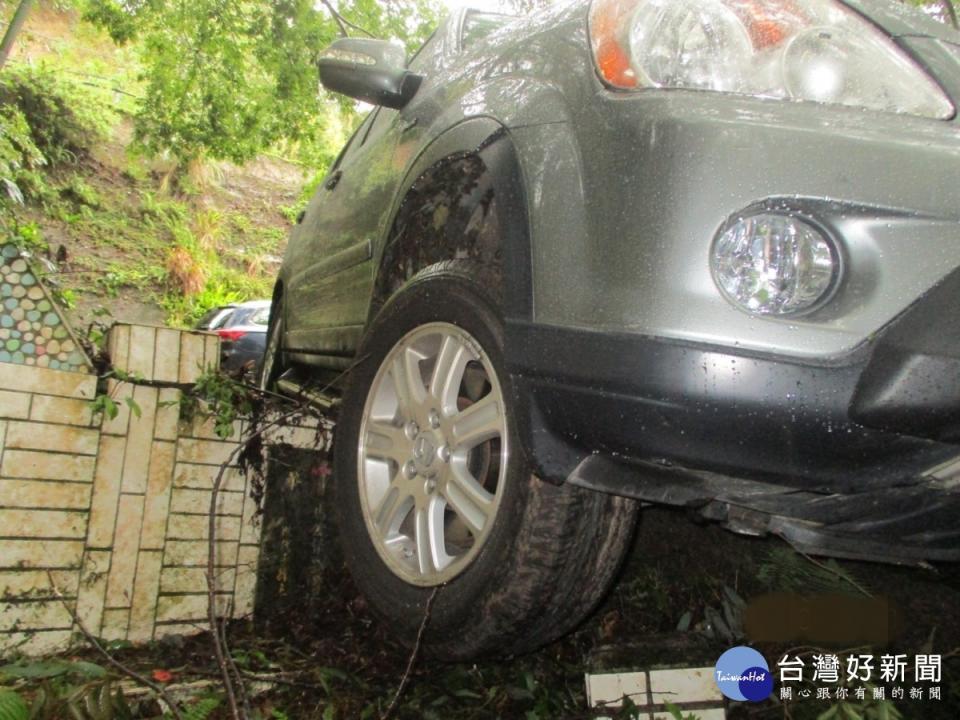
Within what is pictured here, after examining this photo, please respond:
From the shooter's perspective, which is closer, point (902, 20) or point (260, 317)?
point (902, 20)

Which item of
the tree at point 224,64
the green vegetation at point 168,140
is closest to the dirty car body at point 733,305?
the green vegetation at point 168,140

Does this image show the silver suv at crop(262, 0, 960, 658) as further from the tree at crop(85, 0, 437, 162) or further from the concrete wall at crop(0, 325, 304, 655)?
the tree at crop(85, 0, 437, 162)

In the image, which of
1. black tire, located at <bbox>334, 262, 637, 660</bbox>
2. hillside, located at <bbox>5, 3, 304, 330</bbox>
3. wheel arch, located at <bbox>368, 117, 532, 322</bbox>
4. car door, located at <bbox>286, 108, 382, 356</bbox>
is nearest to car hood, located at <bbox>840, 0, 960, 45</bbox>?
wheel arch, located at <bbox>368, 117, 532, 322</bbox>

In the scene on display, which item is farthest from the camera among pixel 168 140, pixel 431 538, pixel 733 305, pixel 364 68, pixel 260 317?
pixel 260 317

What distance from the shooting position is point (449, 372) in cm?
185

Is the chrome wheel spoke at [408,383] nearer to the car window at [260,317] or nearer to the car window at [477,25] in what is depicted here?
the car window at [477,25]

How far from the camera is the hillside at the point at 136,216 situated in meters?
10.2

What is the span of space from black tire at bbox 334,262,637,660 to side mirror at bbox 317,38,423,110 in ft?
2.37

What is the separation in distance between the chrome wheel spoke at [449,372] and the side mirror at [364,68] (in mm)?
919

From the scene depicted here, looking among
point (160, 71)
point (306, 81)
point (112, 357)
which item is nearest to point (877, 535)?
point (112, 357)

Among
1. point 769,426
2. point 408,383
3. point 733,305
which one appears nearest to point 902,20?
point 733,305

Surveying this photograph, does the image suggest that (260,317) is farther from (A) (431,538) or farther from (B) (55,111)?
(B) (55,111)

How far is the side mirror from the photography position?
222 centimetres

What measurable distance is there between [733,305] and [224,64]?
7.32m
